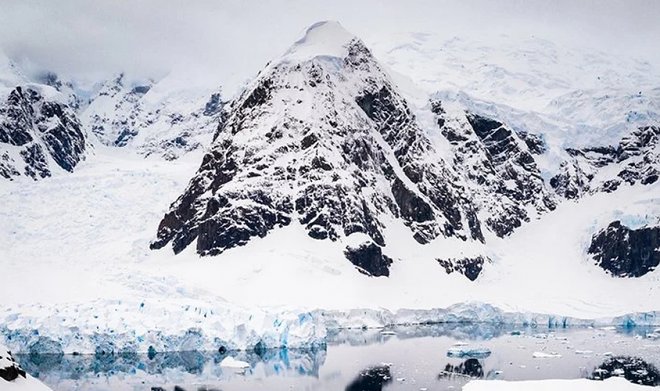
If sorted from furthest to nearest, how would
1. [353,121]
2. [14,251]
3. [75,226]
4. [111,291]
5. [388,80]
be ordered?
[388,80]
[353,121]
[75,226]
[14,251]
[111,291]

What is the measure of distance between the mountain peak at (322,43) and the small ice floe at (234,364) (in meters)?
102

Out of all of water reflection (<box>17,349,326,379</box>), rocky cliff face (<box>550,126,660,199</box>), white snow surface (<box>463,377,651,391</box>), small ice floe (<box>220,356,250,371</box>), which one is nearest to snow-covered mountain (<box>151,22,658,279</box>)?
rocky cliff face (<box>550,126,660,199</box>)

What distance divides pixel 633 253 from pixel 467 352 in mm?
97446

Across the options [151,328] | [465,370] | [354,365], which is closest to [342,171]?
[151,328]

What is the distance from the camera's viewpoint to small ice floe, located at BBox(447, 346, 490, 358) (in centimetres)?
7988

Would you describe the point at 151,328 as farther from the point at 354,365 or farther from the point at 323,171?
the point at 323,171

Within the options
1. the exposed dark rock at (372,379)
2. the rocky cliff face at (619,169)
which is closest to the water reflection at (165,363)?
the exposed dark rock at (372,379)

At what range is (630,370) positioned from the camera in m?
69.6

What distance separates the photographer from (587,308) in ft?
454

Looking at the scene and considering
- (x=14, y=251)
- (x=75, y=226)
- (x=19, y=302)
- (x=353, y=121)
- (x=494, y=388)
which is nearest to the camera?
(x=494, y=388)

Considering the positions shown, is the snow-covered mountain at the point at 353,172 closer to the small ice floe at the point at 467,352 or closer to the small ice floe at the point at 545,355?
the small ice floe at the point at 467,352

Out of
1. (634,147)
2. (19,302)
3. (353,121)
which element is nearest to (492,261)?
(353,121)

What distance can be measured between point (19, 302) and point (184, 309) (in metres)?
16.7

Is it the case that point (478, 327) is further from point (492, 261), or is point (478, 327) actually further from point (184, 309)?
point (184, 309)
